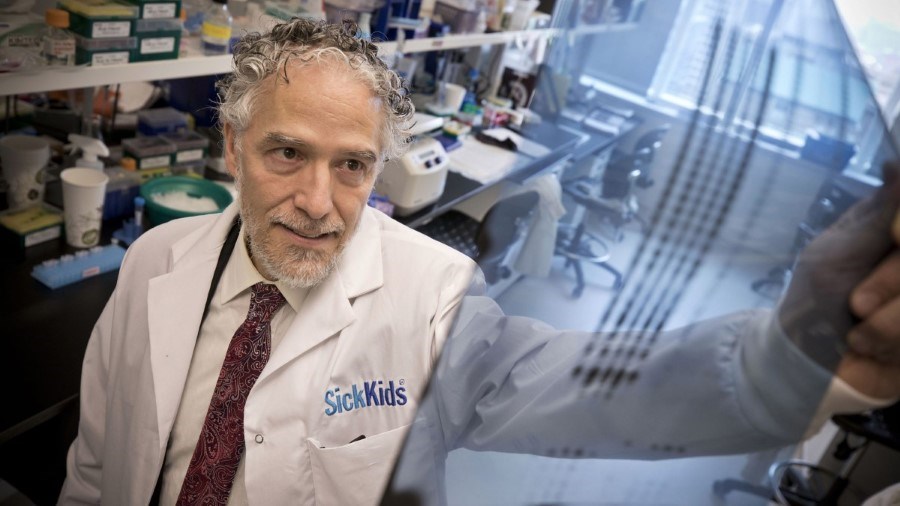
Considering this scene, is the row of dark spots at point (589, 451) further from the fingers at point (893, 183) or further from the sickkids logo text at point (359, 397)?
the sickkids logo text at point (359, 397)

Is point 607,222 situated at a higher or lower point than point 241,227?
higher

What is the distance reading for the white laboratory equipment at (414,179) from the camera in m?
2.54

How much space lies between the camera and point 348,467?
Answer: 1021mm

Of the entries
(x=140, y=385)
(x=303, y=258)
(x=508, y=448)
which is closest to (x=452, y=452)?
(x=508, y=448)

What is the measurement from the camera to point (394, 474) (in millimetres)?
594

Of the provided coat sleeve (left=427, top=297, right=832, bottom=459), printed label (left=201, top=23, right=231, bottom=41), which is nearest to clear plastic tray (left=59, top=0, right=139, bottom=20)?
printed label (left=201, top=23, right=231, bottom=41)

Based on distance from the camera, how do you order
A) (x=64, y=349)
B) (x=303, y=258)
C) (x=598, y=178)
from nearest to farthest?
(x=598, y=178) < (x=303, y=258) < (x=64, y=349)

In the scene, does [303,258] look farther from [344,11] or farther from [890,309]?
[344,11]

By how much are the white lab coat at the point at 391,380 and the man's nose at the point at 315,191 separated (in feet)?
A: 0.47

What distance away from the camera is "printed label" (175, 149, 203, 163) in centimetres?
233

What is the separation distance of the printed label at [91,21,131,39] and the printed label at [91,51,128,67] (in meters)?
0.05

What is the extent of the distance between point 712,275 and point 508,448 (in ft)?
0.56

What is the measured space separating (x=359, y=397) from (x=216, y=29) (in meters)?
1.32

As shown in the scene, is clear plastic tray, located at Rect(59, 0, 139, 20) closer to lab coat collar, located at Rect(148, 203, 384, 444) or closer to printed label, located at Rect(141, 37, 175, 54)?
printed label, located at Rect(141, 37, 175, 54)
